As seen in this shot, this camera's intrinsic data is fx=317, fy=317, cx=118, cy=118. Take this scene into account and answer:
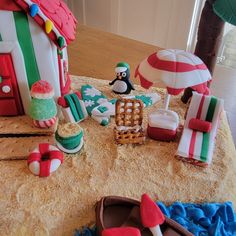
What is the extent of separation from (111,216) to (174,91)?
11.0 inches

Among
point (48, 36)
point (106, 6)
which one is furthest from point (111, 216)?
point (106, 6)

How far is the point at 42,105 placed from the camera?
724 mm

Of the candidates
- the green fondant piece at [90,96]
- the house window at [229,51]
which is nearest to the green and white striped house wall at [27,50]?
the green fondant piece at [90,96]

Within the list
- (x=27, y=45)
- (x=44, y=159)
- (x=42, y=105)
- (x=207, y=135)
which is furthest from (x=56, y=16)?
(x=207, y=135)

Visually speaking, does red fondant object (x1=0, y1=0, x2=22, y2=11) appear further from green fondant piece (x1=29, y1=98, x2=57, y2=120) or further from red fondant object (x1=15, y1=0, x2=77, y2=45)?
green fondant piece (x1=29, y1=98, x2=57, y2=120)

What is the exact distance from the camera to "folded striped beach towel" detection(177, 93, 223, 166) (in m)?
0.69

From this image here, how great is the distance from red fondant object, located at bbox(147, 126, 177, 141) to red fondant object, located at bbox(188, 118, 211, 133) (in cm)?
4

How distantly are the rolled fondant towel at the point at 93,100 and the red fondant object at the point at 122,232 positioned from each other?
32cm

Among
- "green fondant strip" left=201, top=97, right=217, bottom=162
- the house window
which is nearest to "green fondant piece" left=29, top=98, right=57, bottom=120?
"green fondant strip" left=201, top=97, right=217, bottom=162

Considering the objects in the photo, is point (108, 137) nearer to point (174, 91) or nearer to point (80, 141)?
point (80, 141)

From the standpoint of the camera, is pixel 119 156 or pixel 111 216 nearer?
pixel 111 216

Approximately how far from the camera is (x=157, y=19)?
1826mm

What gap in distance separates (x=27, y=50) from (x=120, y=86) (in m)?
0.29

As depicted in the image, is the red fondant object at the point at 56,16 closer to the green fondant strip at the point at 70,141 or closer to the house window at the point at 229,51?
the green fondant strip at the point at 70,141
